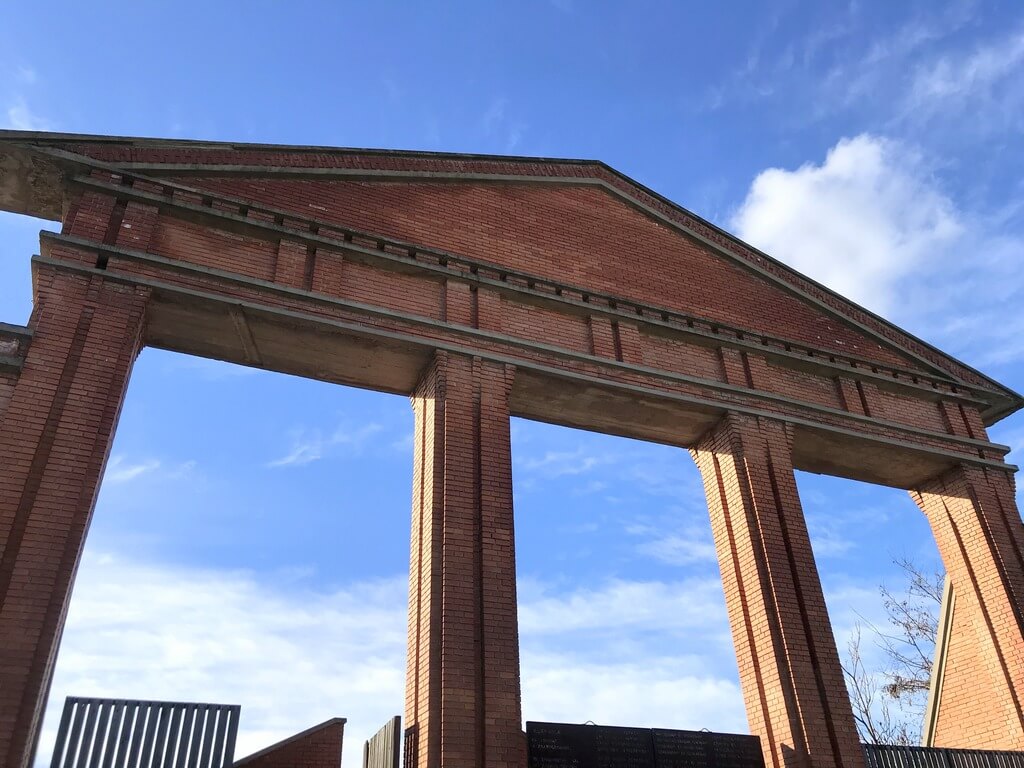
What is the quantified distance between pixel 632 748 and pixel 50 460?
7066 millimetres

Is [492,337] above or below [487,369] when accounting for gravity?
above

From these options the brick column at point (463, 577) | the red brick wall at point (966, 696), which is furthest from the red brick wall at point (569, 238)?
the red brick wall at point (966, 696)

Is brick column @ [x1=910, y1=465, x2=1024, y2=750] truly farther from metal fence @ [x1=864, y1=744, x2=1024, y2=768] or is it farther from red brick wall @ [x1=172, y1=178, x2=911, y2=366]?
red brick wall @ [x1=172, y1=178, x2=911, y2=366]

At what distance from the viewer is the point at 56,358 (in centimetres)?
891

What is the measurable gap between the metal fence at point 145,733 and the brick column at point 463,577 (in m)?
1.98

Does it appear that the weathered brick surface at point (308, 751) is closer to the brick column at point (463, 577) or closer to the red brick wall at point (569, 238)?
the brick column at point (463, 577)

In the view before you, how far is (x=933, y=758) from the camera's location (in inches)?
441

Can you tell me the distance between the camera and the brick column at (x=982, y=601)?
40.8 ft

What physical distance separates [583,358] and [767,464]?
3.30 metres

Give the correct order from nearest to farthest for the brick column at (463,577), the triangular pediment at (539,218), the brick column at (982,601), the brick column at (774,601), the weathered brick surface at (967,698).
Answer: the brick column at (463,577) < the brick column at (774,601) < the triangular pediment at (539,218) < the brick column at (982,601) < the weathered brick surface at (967,698)

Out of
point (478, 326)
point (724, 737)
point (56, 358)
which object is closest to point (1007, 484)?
point (724, 737)

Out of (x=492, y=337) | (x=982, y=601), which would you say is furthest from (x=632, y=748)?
(x=982, y=601)

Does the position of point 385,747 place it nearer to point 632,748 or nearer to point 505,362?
point 632,748

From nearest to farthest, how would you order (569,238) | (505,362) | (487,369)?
(487,369), (505,362), (569,238)
